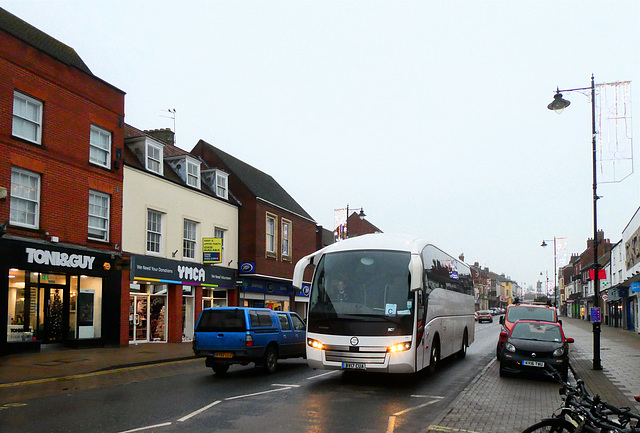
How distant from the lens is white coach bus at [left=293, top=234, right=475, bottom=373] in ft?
39.5

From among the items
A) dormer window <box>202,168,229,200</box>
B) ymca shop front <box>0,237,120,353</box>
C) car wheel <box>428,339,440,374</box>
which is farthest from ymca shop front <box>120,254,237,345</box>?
car wheel <box>428,339,440,374</box>

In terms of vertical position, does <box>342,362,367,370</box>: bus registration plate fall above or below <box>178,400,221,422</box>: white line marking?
above

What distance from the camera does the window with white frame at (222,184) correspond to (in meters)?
31.8

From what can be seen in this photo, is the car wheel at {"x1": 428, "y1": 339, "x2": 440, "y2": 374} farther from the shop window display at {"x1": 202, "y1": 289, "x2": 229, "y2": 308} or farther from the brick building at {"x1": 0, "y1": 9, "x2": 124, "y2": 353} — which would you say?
the shop window display at {"x1": 202, "y1": 289, "x2": 229, "y2": 308}

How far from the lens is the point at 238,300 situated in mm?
32188

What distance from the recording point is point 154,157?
86.8ft

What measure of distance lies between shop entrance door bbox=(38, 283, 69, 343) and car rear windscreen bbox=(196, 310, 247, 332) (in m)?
8.00

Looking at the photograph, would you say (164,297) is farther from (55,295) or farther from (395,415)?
(395,415)

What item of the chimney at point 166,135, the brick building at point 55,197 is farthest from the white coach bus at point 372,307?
the chimney at point 166,135

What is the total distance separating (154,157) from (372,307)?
56.6ft

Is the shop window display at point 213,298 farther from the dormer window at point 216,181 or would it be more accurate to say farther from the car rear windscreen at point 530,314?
the car rear windscreen at point 530,314

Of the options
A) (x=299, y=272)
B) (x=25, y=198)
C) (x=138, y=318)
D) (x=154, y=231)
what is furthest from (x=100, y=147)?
(x=299, y=272)

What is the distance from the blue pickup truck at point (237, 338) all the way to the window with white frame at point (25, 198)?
26.3 ft

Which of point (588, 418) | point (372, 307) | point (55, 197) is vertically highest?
point (55, 197)
